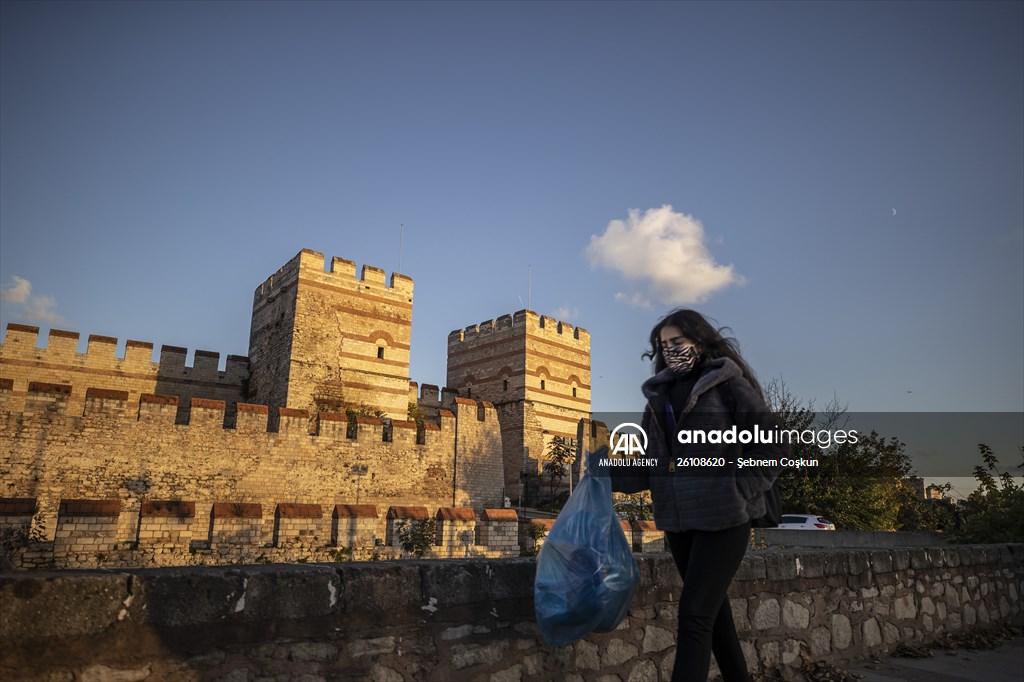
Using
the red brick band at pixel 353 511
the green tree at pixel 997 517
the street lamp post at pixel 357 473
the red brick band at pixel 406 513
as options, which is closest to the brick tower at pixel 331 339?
the street lamp post at pixel 357 473

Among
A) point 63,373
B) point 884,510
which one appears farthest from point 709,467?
point 63,373

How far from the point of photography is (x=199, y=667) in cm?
222

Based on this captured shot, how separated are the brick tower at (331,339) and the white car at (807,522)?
14.3 m

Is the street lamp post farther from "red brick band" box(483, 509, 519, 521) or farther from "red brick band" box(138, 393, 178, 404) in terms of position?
"red brick band" box(483, 509, 519, 521)

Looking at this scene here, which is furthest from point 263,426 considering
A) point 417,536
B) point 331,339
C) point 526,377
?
point 526,377

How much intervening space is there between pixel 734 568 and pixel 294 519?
33.6ft

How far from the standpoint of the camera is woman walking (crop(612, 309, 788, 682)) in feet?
8.05

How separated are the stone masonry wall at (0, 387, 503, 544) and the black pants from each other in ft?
36.1

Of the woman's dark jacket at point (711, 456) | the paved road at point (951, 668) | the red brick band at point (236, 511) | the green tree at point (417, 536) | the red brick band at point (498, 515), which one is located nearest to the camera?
the woman's dark jacket at point (711, 456)

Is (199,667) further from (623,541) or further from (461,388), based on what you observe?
(461,388)

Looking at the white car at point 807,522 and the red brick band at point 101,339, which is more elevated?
the red brick band at point 101,339

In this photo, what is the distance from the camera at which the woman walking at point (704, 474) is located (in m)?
2.45

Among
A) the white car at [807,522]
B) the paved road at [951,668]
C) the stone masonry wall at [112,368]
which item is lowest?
the paved road at [951,668]

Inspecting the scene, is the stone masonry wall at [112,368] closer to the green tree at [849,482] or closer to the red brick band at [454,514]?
the red brick band at [454,514]
